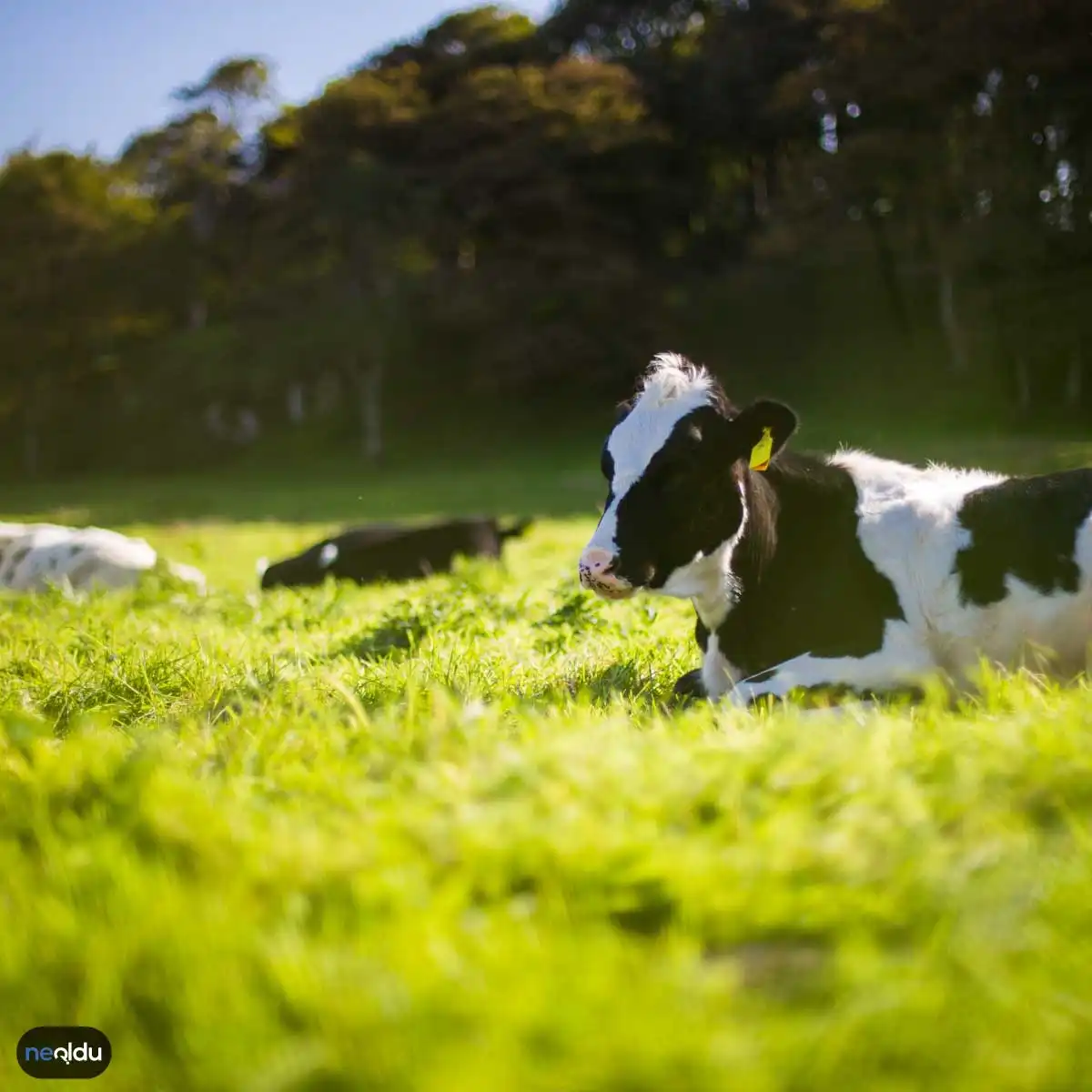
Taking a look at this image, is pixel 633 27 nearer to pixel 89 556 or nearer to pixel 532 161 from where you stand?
pixel 532 161

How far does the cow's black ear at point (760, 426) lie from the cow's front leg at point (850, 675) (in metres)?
0.84

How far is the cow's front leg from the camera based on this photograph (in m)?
3.95

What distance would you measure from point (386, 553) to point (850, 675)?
727cm

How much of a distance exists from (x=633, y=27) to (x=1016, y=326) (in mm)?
20561

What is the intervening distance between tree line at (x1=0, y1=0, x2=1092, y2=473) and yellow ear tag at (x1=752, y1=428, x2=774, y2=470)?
25.4 meters

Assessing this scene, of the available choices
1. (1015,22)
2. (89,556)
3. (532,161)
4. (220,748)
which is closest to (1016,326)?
(1015,22)

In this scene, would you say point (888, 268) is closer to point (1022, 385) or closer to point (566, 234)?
point (1022, 385)

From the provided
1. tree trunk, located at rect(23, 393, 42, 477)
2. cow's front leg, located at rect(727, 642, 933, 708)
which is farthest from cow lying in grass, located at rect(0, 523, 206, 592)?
tree trunk, located at rect(23, 393, 42, 477)

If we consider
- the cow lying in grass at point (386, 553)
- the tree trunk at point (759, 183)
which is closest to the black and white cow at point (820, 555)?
the cow lying in grass at point (386, 553)

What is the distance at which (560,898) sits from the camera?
6.75 feet

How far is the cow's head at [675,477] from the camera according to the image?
4.06 meters
